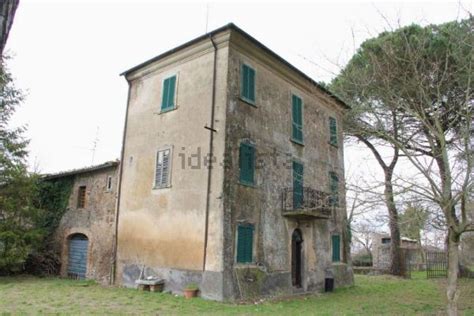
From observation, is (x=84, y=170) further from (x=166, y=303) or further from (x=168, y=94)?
(x=166, y=303)

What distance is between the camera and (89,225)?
16.1m

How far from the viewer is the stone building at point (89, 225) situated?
50.2 feet

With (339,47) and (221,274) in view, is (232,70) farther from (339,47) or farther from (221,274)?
(221,274)

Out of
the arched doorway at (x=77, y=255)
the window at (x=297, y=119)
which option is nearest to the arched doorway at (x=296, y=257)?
the window at (x=297, y=119)

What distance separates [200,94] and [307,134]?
18.2 ft

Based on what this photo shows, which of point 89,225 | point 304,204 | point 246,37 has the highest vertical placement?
point 246,37

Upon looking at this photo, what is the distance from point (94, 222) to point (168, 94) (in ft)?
20.4

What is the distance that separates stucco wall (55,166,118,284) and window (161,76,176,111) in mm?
3616

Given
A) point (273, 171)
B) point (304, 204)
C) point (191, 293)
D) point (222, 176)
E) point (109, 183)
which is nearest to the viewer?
point (191, 293)

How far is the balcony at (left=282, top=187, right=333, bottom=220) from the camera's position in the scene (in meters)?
14.1

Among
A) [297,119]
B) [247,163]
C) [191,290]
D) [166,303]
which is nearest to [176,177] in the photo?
[247,163]

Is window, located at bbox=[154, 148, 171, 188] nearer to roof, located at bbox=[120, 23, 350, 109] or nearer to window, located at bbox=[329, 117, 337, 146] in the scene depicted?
roof, located at bbox=[120, 23, 350, 109]

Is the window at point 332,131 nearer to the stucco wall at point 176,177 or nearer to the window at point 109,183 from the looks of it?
the stucco wall at point 176,177

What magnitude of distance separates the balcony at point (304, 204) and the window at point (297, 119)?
2161 mm
